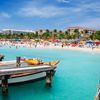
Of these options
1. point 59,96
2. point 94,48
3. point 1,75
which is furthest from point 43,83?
point 94,48

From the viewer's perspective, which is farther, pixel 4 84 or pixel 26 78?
pixel 26 78

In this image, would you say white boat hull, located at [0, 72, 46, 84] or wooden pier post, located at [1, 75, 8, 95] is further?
white boat hull, located at [0, 72, 46, 84]

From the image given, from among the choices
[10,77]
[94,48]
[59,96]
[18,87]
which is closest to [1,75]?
[10,77]

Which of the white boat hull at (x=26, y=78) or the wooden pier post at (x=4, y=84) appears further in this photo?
the white boat hull at (x=26, y=78)

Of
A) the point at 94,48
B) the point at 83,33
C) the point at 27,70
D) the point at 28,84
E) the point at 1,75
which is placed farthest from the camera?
the point at 83,33

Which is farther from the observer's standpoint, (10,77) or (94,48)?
(94,48)

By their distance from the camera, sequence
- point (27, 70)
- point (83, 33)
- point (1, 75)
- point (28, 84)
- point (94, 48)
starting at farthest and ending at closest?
point (83, 33), point (94, 48), point (28, 84), point (27, 70), point (1, 75)

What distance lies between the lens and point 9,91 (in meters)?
24.4

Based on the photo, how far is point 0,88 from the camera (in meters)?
24.7

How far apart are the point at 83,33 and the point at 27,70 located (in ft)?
469

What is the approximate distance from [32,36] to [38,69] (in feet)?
469

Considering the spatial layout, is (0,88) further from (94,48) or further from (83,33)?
(83,33)

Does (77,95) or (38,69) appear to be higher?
(38,69)

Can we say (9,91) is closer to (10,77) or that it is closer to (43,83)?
(10,77)
